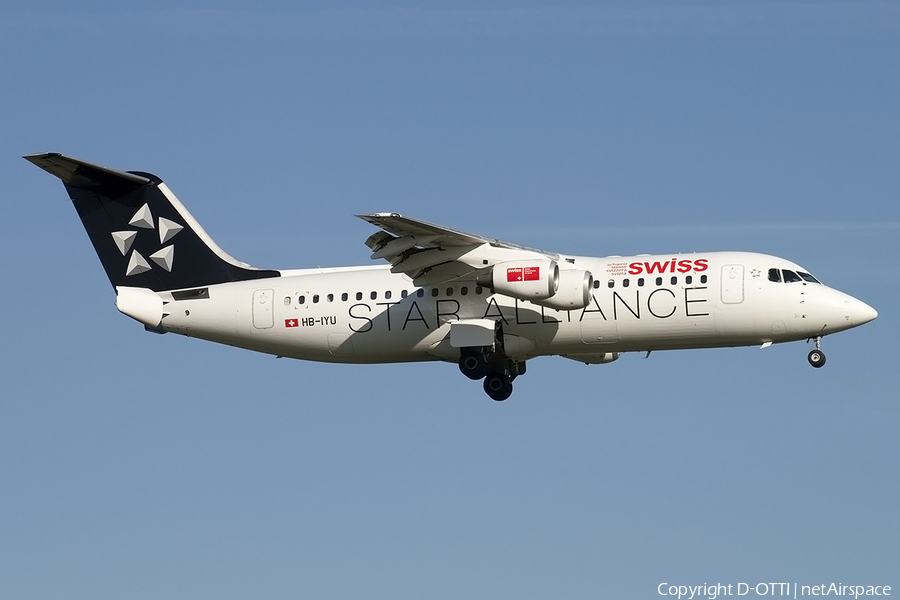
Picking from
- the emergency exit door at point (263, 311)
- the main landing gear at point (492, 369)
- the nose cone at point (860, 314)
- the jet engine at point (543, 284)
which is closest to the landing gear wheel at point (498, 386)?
the main landing gear at point (492, 369)

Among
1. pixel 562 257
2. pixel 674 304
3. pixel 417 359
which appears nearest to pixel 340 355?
pixel 417 359

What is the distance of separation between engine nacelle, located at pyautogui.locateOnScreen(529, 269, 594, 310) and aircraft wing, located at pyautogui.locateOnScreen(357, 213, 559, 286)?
3.02 feet

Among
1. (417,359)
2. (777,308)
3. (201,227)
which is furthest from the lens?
(201,227)

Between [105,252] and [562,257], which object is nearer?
[562,257]

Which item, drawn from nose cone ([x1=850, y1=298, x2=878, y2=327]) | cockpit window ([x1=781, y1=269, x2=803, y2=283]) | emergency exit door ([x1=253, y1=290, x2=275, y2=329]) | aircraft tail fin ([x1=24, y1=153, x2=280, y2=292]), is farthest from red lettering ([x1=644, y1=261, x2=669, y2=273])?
aircraft tail fin ([x1=24, y1=153, x2=280, y2=292])

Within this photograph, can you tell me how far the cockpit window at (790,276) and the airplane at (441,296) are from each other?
0.17 ft

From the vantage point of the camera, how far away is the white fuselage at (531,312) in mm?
25547

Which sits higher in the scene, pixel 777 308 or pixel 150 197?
pixel 150 197

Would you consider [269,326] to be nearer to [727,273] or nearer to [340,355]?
[340,355]

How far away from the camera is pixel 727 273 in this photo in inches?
1014

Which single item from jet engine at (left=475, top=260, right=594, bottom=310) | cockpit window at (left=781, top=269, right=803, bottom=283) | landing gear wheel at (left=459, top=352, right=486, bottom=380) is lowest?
landing gear wheel at (left=459, top=352, right=486, bottom=380)

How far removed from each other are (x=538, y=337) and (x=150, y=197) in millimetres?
9601

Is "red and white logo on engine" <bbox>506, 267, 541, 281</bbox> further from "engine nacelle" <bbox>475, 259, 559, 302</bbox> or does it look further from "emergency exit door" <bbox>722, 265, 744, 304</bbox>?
"emergency exit door" <bbox>722, 265, 744, 304</bbox>

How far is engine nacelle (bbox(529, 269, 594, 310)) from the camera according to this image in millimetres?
25375
